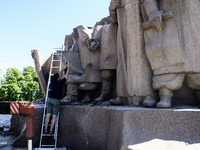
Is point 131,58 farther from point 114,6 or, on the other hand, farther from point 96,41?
point 96,41

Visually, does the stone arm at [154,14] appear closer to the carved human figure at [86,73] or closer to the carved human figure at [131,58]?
the carved human figure at [131,58]

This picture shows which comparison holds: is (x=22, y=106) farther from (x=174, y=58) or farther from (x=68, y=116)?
(x=174, y=58)

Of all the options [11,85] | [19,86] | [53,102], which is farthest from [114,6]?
[19,86]

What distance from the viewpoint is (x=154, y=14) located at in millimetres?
3570

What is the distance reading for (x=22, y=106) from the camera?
10.9 feet

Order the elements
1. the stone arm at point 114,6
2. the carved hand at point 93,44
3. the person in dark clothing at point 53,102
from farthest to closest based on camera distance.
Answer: the carved hand at point 93,44, the stone arm at point 114,6, the person in dark clothing at point 53,102

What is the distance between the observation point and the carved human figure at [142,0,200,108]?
332cm

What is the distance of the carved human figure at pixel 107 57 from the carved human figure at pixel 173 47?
52.9 inches

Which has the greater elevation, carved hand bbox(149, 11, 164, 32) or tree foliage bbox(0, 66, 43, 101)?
carved hand bbox(149, 11, 164, 32)

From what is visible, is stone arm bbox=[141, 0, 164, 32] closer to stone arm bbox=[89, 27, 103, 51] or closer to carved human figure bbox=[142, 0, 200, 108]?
carved human figure bbox=[142, 0, 200, 108]

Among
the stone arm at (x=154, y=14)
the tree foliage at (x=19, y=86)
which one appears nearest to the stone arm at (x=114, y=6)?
the stone arm at (x=154, y=14)

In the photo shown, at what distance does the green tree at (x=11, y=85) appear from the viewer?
2475cm

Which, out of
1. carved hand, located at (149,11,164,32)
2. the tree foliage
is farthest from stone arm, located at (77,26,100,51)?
the tree foliage

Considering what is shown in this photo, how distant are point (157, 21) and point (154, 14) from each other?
171 millimetres
